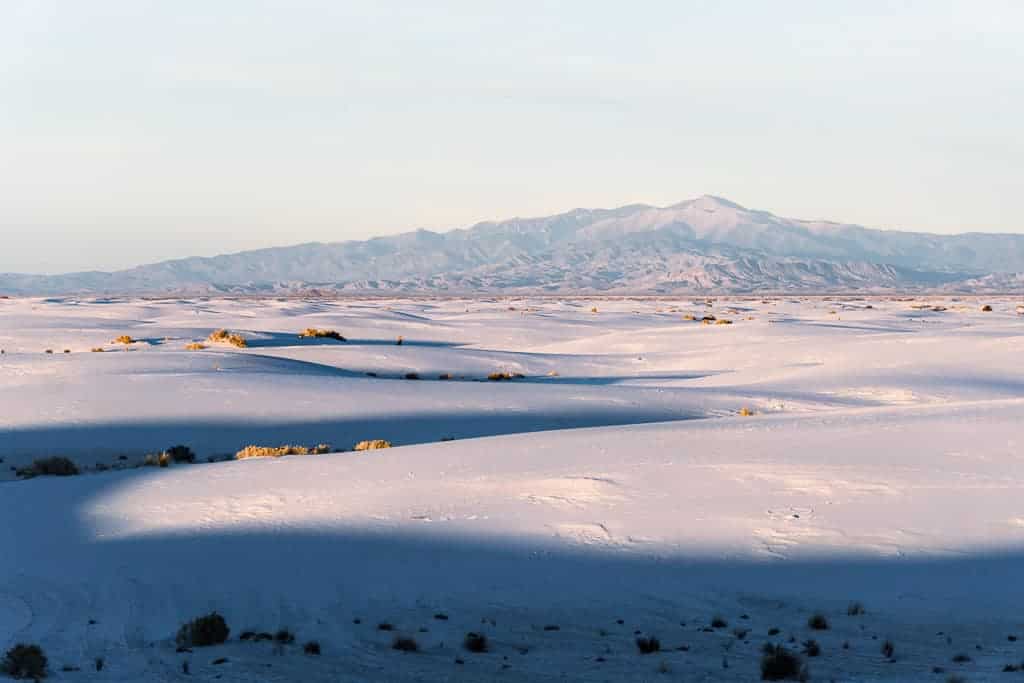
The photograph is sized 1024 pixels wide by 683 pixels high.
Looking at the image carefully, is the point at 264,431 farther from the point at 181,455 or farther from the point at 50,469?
the point at 50,469

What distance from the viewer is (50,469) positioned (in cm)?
1495

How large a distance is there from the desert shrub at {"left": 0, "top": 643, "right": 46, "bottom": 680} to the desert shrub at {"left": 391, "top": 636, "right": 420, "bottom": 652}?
2.17m

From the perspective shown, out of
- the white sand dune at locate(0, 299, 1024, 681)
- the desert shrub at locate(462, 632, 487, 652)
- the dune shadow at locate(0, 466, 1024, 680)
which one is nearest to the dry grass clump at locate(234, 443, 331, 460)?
the white sand dune at locate(0, 299, 1024, 681)

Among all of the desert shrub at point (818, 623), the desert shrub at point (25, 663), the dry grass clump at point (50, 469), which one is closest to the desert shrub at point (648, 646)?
the desert shrub at point (818, 623)

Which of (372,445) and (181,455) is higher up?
(372,445)

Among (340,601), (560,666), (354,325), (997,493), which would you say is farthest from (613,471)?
(354,325)

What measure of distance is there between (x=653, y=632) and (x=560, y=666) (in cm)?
100

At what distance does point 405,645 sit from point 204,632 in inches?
53.3

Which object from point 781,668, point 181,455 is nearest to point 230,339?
point 181,455

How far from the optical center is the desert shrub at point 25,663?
A: 700cm

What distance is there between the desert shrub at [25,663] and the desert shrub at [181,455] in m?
9.40

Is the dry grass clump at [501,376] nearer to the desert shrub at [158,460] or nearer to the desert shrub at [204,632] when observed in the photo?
the desert shrub at [158,460]

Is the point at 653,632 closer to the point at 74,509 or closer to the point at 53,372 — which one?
the point at 74,509

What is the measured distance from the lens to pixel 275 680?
23.3ft
